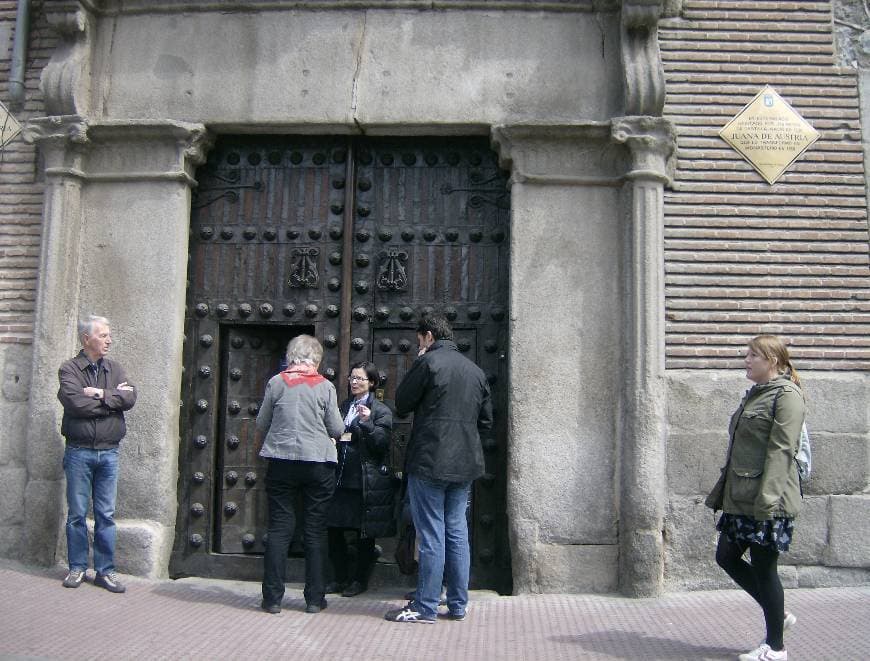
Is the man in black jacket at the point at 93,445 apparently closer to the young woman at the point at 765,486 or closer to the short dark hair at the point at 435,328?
the short dark hair at the point at 435,328

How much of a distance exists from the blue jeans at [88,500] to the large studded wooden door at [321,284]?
66 cm

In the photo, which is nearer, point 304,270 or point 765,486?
point 765,486

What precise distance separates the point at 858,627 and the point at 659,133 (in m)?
3.00

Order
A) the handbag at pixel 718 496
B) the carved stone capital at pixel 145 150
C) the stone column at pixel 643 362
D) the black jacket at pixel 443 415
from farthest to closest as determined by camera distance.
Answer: the carved stone capital at pixel 145 150
the stone column at pixel 643 362
the black jacket at pixel 443 415
the handbag at pixel 718 496

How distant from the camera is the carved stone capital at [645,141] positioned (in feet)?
17.8

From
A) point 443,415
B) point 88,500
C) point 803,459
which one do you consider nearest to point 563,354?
point 443,415

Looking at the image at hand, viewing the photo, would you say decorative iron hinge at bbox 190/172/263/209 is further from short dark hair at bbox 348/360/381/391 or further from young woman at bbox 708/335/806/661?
young woman at bbox 708/335/806/661

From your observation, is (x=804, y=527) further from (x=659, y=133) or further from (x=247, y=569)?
(x=247, y=569)

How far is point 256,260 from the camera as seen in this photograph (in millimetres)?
5938

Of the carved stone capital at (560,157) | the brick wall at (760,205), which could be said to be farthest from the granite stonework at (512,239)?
the brick wall at (760,205)

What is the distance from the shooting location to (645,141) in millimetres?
5418

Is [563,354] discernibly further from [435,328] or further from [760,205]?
[760,205]

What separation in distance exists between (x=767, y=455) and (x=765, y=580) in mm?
558

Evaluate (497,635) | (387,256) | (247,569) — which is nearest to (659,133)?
(387,256)
